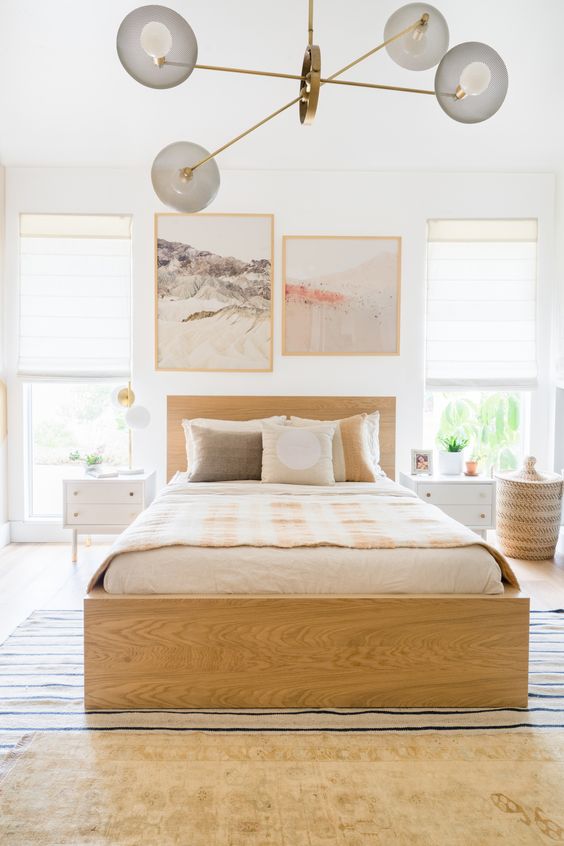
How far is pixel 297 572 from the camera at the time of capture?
2.46 metres

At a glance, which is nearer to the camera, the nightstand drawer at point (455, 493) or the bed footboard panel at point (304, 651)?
the bed footboard panel at point (304, 651)

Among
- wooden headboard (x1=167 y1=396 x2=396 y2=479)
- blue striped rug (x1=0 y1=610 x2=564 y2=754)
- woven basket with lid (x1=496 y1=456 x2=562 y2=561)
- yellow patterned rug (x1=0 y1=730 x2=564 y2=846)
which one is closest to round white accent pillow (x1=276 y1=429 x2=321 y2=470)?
wooden headboard (x1=167 y1=396 x2=396 y2=479)

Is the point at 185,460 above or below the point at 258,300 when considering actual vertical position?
below

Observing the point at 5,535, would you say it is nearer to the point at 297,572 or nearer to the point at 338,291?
the point at 338,291

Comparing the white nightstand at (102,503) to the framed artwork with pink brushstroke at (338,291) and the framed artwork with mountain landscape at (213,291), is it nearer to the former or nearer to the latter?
the framed artwork with mountain landscape at (213,291)

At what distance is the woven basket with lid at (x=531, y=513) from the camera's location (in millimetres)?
4391

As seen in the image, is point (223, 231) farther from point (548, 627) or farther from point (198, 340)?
point (548, 627)

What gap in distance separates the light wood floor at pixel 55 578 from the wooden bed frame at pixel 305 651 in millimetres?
1001

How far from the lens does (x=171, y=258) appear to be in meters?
4.71

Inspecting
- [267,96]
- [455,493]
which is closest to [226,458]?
[455,493]

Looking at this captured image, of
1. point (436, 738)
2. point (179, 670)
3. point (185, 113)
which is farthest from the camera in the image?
point (185, 113)

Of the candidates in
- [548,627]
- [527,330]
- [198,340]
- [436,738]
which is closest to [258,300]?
[198,340]

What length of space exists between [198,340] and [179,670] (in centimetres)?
269

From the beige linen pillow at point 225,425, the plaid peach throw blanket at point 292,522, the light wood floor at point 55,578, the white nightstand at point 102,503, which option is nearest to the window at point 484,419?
the light wood floor at point 55,578
